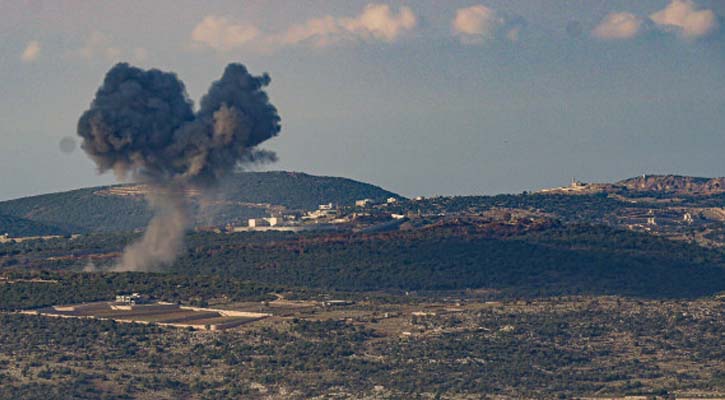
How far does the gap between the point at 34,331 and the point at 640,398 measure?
50692 mm

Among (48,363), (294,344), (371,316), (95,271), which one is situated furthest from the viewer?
(95,271)

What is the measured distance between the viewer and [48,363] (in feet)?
447

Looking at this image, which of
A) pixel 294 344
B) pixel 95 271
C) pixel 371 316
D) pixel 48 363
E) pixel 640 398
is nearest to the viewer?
pixel 640 398

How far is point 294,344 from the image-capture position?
479 feet

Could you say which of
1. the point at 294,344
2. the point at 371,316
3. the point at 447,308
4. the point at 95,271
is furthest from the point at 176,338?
the point at 95,271

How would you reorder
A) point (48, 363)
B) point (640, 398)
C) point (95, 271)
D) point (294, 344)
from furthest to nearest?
1. point (95, 271)
2. point (294, 344)
3. point (48, 363)
4. point (640, 398)

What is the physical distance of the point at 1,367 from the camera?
133750 mm

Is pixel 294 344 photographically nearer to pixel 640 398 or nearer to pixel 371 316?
pixel 371 316

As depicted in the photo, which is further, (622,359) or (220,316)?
(220,316)

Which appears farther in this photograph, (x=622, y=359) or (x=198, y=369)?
(x=622, y=359)

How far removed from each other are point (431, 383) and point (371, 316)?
32.7 metres

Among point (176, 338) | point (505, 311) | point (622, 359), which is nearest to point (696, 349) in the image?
point (622, 359)

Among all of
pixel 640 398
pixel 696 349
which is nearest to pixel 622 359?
pixel 696 349

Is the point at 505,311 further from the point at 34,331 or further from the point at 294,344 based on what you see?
the point at 34,331
